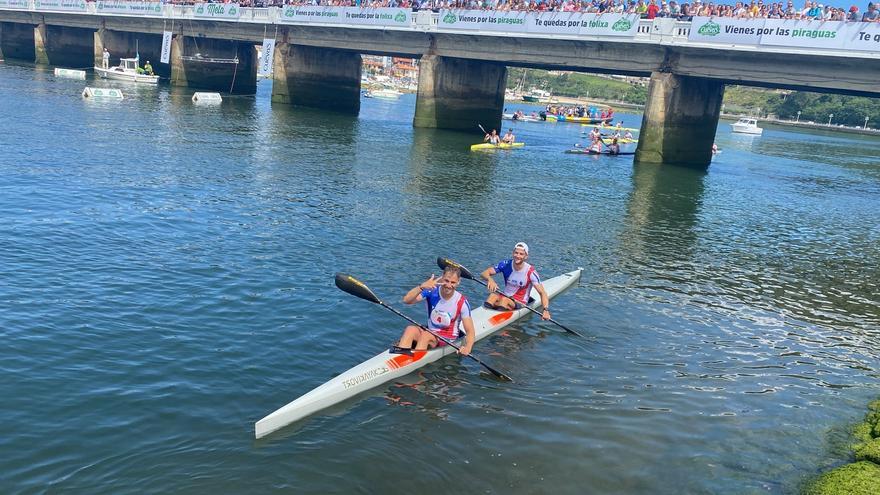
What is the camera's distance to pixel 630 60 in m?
46.3

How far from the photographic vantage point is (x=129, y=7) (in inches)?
3046

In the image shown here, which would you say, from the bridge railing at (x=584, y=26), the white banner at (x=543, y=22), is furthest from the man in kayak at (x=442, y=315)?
the white banner at (x=543, y=22)

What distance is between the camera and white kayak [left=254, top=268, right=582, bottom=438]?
35.0 feet

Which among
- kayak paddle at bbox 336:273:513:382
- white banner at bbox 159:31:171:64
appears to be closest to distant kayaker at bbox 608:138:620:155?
kayak paddle at bbox 336:273:513:382

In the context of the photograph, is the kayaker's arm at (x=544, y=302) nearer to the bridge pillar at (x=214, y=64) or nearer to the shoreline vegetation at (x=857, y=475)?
the shoreline vegetation at (x=857, y=475)

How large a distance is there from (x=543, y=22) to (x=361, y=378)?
134 ft

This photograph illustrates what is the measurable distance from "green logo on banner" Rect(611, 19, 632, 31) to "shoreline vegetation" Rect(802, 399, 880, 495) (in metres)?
37.0

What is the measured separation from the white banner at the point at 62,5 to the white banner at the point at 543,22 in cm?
4989

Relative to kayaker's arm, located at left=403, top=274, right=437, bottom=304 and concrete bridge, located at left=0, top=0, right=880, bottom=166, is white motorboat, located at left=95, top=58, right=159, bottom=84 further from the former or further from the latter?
kayaker's arm, located at left=403, top=274, right=437, bottom=304

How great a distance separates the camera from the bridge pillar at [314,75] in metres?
65.4

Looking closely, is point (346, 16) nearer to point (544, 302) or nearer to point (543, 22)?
point (543, 22)

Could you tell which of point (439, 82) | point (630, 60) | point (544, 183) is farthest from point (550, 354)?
point (439, 82)

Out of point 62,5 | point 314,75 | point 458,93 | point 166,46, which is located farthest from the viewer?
point 62,5

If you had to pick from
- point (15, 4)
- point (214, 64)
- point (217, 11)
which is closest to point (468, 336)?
point (217, 11)
